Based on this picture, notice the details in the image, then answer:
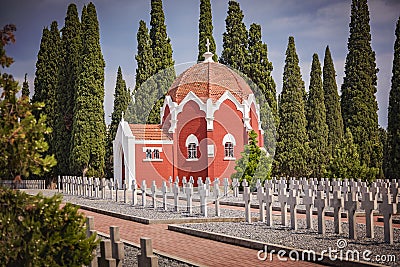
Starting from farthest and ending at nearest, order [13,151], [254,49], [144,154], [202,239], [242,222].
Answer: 1. [254,49]
2. [144,154]
3. [242,222]
4. [202,239]
5. [13,151]

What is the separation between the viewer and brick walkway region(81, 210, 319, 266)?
10023mm

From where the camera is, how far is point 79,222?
21.9ft

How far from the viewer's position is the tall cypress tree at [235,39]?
41.9m

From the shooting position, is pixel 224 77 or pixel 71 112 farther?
pixel 71 112

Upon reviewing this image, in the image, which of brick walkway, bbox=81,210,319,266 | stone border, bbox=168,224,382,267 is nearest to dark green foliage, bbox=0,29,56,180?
brick walkway, bbox=81,210,319,266

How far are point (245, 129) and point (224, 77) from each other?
3.77 meters

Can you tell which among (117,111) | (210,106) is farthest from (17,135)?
(117,111)

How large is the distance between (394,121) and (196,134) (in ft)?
41.1

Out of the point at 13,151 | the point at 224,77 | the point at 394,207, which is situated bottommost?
the point at 394,207

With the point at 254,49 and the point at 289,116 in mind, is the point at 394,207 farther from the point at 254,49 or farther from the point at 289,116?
the point at 254,49

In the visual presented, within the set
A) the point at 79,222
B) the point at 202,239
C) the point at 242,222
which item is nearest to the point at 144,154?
the point at 242,222

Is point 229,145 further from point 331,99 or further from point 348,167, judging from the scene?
point 331,99

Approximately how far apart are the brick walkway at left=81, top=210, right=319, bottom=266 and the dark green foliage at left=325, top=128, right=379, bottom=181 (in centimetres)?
1487

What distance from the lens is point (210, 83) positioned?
1479 inches
